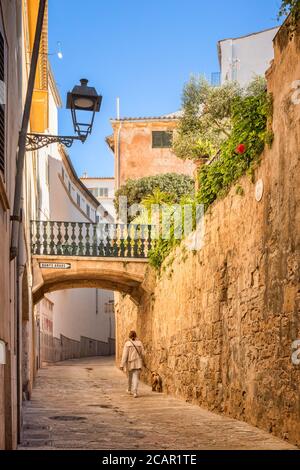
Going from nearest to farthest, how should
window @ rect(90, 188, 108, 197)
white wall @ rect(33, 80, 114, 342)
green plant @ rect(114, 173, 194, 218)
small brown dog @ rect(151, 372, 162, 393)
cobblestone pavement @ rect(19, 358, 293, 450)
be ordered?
cobblestone pavement @ rect(19, 358, 293, 450), small brown dog @ rect(151, 372, 162, 393), green plant @ rect(114, 173, 194, 218), white wall @ rect(33, 80, 114, 342), window @ rect(90, 188, 108, 197)

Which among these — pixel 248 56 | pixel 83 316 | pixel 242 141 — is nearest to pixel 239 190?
pixel 242 141

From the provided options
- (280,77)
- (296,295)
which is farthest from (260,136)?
(296,295)

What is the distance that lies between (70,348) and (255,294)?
3380 centimetres

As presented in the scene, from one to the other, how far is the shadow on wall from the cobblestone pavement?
15.0 metres

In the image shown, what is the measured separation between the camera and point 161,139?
3456cm

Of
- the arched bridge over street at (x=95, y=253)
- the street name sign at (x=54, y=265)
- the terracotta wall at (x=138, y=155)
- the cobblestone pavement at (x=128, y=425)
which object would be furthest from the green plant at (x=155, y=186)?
the cobblestone pavement at (x=128, y=425)

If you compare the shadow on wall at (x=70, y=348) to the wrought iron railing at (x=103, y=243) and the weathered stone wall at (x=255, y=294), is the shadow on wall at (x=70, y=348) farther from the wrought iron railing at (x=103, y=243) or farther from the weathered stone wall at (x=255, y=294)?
the weathered stone wall at (x=255, y=294)

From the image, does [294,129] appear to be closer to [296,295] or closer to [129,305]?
[296,295]

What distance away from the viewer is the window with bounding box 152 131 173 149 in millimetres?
34531

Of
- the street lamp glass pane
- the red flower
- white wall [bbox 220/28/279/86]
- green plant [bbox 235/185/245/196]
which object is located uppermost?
white wall [bbox 220/28/279/86]

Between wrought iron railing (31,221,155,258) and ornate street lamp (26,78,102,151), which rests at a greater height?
ornate street lamp (26,78,102,151)

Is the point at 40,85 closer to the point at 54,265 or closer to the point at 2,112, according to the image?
the point at 54,265

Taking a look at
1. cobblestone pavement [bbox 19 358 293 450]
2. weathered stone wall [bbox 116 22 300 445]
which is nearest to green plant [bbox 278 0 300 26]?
weathered stone wall [bbox 116 22 300 445]

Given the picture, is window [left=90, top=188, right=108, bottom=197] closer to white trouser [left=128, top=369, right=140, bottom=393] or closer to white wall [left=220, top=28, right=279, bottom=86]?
white wall [left=220, top=28, right=279, bottom=86]
